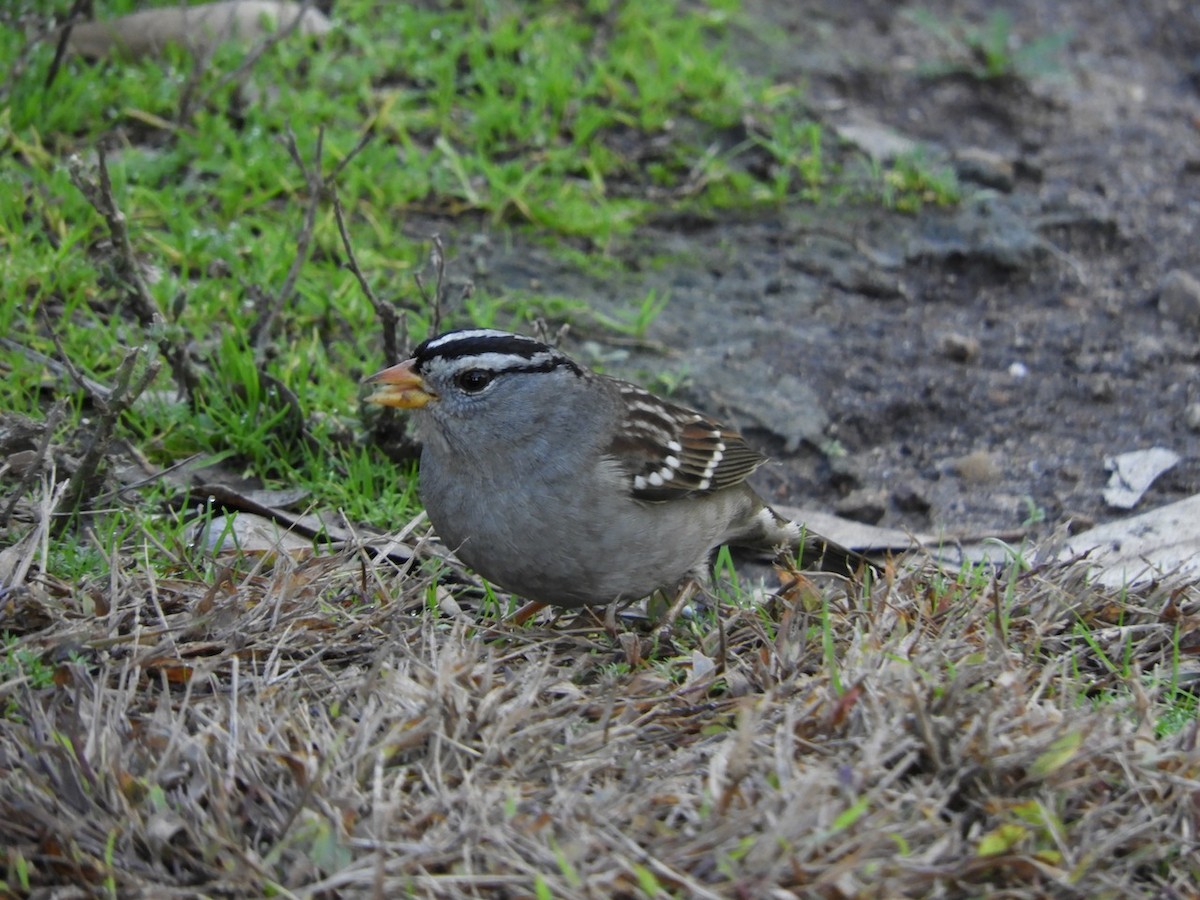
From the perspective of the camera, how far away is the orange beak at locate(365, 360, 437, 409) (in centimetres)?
464

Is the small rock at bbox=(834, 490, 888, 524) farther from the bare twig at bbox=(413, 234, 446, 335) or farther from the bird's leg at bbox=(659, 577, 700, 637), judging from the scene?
the bare twig at bbox=(413, 234, 446, 335)

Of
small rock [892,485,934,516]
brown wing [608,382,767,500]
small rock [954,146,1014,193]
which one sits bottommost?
small rock [892,485,934,516]

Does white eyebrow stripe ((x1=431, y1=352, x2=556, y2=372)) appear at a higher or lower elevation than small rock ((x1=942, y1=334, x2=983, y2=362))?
higher

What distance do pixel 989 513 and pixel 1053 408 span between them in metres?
0.95

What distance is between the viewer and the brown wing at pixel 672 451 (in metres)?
4.75

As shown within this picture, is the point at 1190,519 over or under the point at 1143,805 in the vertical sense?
under

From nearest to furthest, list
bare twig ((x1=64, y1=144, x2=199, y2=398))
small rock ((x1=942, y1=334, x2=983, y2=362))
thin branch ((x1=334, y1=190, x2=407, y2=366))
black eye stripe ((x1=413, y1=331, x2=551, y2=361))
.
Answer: black eye stripe ((x1=413, y1=331, x2=551, y2=361)) → bare twig ((x1=64, y1=144, x2=199, y2=398)) → thin branch ((x1=334, y1=190, x2=407, y2=366)) → small rock ((x1=942, y1=334, x2=983, y2=362))

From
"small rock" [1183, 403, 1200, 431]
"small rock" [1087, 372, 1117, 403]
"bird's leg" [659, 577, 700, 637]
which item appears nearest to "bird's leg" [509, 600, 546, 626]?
"bird's leg" [659, 577, 700, 637]

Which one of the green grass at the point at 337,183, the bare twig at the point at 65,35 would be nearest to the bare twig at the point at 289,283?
the green grass at the point at 337,183

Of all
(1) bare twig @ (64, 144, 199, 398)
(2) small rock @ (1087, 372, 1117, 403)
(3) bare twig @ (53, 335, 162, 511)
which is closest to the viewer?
(3) bare twig @ (53, 335, 162, 511)

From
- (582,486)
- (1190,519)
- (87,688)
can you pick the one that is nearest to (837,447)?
(1190,519)

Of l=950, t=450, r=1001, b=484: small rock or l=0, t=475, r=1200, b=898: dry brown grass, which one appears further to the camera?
l=950, t=450, r=1001, b=484: small rock

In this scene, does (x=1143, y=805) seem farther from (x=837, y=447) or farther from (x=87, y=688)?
(x=837, y=447)

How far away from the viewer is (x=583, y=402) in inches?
191
